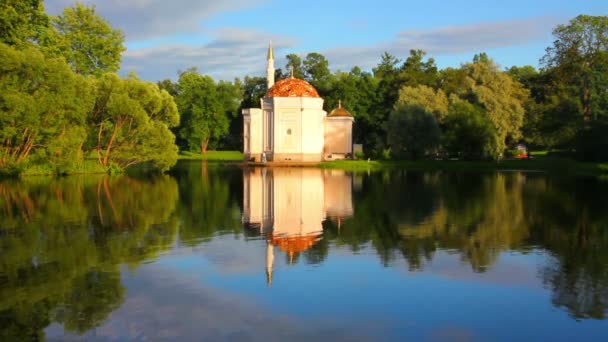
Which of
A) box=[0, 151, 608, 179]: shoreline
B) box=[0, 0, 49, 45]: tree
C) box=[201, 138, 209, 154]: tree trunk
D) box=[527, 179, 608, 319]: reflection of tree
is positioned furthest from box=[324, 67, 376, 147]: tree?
box=[527, 179, 608, 319]: reflection of tree

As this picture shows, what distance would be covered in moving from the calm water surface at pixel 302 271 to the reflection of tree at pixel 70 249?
1.7 inches

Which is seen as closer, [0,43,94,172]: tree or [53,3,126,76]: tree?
[0,43,94,172]: tree

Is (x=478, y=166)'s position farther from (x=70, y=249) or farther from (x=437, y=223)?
(x=70, y=249)

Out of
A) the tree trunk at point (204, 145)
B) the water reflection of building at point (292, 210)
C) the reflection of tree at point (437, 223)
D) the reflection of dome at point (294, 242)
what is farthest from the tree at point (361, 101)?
the reflection of dome at point (294, 242)

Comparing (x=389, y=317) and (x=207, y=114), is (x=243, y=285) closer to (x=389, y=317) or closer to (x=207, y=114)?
(x=389, y=317)

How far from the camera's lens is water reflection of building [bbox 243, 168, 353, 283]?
1367cm

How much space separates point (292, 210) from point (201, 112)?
207ft

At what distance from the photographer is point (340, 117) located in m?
63.3

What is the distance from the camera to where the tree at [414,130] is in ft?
174

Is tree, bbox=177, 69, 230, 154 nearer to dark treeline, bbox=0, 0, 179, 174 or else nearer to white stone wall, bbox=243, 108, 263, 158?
white stone wall, bbox=243, 108, 263, 158

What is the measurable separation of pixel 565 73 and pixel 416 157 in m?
18.0

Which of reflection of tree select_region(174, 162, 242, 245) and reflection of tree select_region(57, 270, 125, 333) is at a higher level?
reflection of tree select_region(174, 162, 242, 245)

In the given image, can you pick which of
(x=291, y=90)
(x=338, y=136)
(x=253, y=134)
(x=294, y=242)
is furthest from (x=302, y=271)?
(x=338, y=136)

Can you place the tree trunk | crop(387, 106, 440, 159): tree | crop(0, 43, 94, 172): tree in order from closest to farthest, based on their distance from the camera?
crop(0, 43, 94, 172): tree → crop(387, 106, 440, 159): tree → the tree trunk
